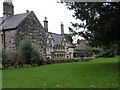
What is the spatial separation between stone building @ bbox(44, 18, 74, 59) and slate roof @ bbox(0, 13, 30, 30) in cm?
1276

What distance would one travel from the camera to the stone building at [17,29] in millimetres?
31188

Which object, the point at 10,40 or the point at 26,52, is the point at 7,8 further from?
the point at 26,52

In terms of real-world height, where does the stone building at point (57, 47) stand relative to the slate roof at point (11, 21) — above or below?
below

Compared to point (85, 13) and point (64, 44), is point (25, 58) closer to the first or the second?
point (85, 13)

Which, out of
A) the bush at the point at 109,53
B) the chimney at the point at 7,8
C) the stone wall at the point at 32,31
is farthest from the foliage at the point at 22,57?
the bush at the point at 109,53

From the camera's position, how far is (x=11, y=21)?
33.9 metres

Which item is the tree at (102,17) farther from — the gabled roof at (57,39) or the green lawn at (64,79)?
the gabled roof at (57,39)

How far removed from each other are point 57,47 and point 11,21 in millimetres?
19304

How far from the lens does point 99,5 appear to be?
14445 mm

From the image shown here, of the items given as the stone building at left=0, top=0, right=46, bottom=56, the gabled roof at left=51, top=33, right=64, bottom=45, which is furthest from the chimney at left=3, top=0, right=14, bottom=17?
the gabled roof at left=51, top=33, right=64, bottom=45

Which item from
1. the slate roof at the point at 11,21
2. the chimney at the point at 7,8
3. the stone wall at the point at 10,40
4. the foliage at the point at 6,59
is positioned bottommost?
the foliage at the point at 6,59

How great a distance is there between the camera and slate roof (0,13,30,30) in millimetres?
31997

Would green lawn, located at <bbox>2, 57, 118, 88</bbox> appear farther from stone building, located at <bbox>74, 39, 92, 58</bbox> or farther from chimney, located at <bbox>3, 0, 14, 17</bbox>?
stone building, located at <bbox>74, 39, 92, 58</bbox>

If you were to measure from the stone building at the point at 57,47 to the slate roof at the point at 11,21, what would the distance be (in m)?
12.8
